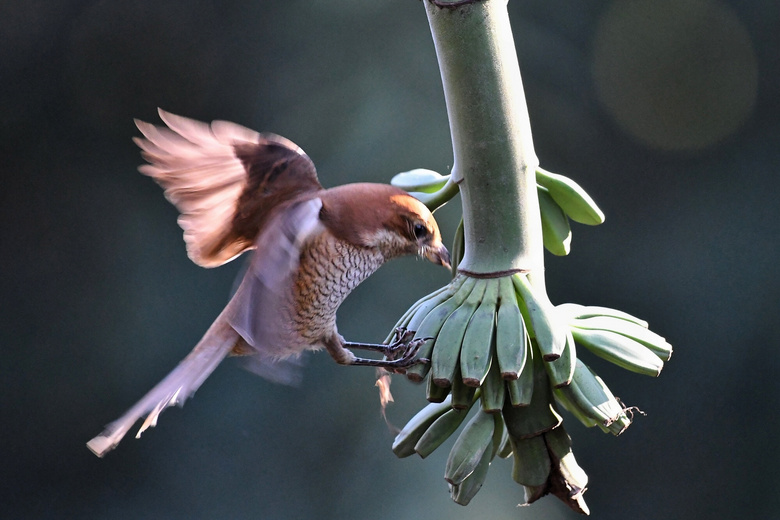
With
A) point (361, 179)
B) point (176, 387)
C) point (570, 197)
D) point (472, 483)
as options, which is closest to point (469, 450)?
point (472, 483)

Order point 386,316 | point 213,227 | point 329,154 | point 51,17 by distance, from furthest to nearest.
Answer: point 51,17 < point 329,154 < point 386,316 < point 213,227

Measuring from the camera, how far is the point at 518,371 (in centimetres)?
66

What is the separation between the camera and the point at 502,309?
71 cm

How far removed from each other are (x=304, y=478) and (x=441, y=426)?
1.92 metres

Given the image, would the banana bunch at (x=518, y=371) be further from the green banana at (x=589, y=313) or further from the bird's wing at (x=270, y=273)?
the bird's wing at (x=270, y=273)

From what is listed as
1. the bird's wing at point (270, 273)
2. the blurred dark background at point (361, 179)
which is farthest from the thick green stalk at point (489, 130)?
the blurred dark background at point (361, 179)

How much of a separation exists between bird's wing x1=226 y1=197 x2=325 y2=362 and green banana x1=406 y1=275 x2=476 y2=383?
20 centimetres

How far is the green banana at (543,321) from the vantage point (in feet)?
2.21

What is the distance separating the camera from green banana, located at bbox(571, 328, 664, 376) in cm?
73

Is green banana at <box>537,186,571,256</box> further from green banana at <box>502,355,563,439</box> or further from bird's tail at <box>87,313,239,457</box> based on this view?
bird's tail at <box>87,313,239,457</box>

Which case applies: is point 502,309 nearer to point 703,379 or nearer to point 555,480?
point 555,480

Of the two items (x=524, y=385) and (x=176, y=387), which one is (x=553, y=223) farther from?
(x=176, y=387)

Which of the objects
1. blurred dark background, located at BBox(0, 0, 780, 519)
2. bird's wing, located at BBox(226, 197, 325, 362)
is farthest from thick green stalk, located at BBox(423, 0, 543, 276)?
blurred dark background, located at BBox(0, 0, 780, 519)

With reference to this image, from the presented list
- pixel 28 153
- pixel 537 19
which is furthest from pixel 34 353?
pixel 537 19
